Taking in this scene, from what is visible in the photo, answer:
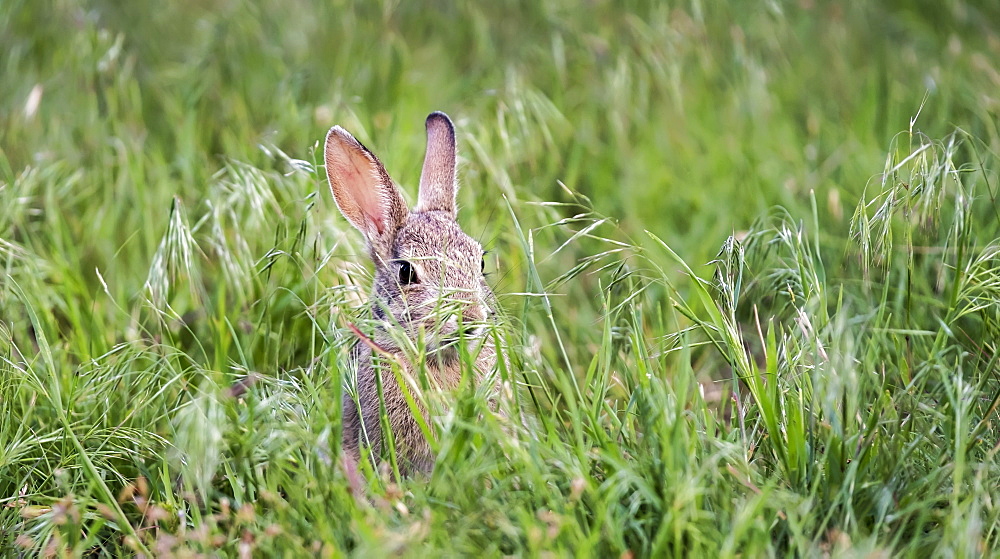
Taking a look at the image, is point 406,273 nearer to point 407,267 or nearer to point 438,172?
point 407,267

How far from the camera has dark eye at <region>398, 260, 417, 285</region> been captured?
3.60 m

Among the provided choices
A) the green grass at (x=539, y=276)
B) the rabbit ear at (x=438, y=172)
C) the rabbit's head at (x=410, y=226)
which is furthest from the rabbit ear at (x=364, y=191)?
the rabbit ear at (x=438, y=172)

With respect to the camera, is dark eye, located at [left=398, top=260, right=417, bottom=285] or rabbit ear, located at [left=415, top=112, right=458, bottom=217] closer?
dark eye, located at [left=398, top=260, right=417, bottom=285]

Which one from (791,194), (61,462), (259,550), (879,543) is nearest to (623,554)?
(879,543)

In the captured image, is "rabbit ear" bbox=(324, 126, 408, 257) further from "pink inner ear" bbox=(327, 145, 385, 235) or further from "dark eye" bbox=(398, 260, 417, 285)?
"dark eye" bbox=(398, 260, 417, 285)

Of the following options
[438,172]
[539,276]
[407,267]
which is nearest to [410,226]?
[407,267]

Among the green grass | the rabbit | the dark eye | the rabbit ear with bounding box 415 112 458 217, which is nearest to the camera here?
the green grass

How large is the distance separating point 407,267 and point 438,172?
0.50m

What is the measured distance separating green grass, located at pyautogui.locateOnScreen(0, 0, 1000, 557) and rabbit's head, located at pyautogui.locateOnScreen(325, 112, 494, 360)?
128mm

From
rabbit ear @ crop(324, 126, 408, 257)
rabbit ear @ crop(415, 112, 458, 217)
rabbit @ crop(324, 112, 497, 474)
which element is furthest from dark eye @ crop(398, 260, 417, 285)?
rabbit ear @ crop(415, 112, 458, 217)

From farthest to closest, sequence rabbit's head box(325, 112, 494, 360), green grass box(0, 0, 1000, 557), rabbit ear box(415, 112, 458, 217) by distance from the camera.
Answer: rabbit ear box(415, 112, 458, 217), rabbit's head box(325, 112, 494, 360), green grass box(0, 0, 1000, 557)

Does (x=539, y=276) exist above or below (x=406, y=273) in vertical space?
below

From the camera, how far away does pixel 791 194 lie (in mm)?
4516

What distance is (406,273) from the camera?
3674 mm
